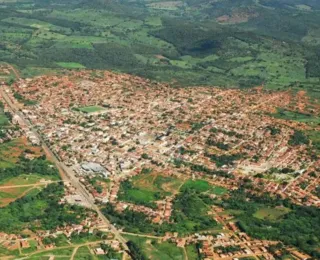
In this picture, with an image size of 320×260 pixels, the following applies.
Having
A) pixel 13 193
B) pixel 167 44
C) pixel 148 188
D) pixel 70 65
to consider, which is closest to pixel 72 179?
pixel 13 193

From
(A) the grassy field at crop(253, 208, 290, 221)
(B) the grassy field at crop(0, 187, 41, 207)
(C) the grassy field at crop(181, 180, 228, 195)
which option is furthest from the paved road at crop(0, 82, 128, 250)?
(A) the grassy field at crop(253, 208, 290, 221)

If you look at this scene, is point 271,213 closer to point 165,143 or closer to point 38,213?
point 165,143

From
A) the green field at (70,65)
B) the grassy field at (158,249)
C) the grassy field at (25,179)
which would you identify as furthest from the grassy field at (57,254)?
the green field at (70,65)

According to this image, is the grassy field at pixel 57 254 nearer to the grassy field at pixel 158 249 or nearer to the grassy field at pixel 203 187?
the grassy field at pixel 158 249

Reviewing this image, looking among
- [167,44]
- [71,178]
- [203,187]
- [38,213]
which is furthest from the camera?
[167,44]

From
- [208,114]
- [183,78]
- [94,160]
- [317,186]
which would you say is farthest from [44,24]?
[317,186]

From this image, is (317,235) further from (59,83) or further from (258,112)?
(59,83)
